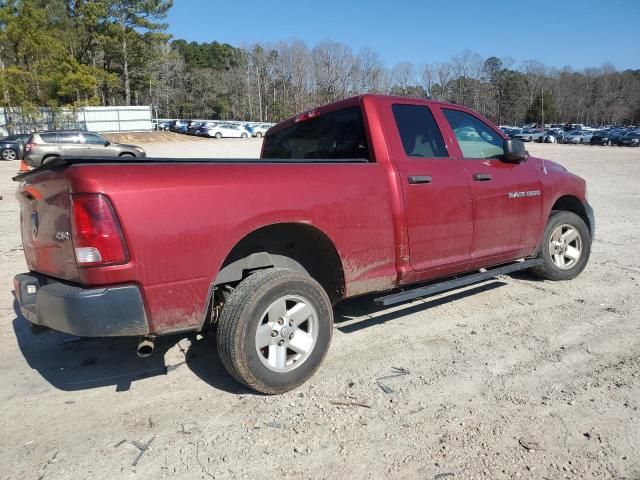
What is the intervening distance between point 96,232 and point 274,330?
47.8 inches

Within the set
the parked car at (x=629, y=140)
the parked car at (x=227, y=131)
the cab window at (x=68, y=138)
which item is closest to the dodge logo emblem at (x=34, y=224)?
the cab window at (x=68, y=138)

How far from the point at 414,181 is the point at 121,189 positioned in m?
2.16

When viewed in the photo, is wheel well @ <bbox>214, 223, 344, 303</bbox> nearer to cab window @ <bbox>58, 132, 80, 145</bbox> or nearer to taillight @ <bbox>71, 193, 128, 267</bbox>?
taillight @ <bbox>71, 193, 128, 267</bbox>

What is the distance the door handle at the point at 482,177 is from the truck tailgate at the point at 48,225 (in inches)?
124

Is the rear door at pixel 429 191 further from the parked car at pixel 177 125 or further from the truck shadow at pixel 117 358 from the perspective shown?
the parked car at pixel 177 125

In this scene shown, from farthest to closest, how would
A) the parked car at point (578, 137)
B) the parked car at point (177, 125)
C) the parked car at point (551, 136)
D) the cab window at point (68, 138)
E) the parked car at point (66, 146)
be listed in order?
the parked car at point (551, 136), the parked car at point (177, 125), the parked car at point (578, 137), the cab window at point (68, 138), the parked car at point (66, 146)

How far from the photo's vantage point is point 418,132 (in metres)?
4.13

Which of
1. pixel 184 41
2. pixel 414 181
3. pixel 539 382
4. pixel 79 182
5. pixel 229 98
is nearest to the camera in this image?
pixel 79 182

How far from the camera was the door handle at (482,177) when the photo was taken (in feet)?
13.9

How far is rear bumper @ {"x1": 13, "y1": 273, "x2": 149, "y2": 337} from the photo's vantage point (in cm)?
258

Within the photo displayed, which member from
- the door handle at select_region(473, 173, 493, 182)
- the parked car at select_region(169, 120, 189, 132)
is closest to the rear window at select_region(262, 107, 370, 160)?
the door handle at select_region(473, 173, 493, 182)

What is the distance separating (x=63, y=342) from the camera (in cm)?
406

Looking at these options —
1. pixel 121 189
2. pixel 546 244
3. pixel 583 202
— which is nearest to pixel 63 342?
pixel 121 189

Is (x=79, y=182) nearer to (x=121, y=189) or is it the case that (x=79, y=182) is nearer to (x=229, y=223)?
(x=121, y=189)
